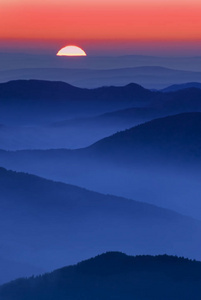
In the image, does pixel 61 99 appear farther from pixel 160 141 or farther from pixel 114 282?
pixel 114 282

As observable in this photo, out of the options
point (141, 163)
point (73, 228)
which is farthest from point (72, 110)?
point (73, 228)

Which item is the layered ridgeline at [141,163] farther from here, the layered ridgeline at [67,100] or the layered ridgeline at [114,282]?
the layered ridgeline at [67,100]

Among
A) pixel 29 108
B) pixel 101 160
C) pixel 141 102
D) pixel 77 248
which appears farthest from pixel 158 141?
pixel 29 108

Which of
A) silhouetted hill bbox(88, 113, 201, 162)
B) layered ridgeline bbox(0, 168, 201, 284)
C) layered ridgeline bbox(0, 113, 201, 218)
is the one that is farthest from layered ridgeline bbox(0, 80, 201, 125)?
layered ridgeline bbox(0, 168, 201, 284)

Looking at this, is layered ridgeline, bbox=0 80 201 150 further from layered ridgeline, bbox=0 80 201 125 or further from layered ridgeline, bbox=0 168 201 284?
layered ridgeline, bbox=0 168 201 284

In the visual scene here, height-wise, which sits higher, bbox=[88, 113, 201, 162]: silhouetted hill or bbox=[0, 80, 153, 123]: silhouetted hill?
bbox=[0, 80, 153, 123]: silhouetted hill

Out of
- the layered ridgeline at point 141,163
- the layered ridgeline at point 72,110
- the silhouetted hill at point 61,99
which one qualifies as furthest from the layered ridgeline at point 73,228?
the silhouetted hill at point 61,99
